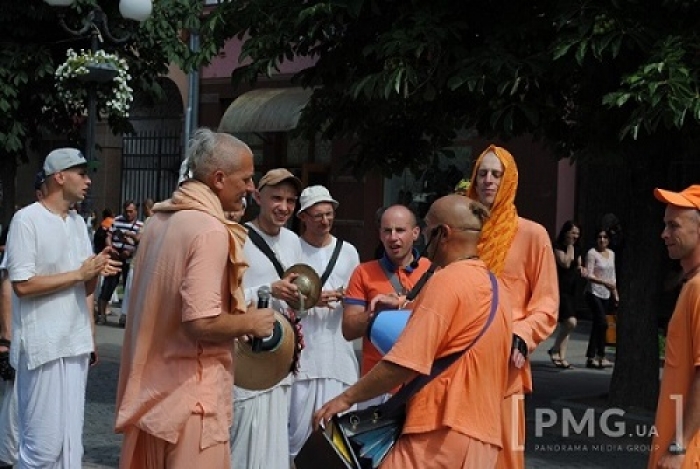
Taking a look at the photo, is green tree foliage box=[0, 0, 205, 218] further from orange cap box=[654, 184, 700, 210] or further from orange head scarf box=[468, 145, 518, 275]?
orange cap box=[654, 184, 700, 210]

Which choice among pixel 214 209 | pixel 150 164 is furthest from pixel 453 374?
pixel 150 164

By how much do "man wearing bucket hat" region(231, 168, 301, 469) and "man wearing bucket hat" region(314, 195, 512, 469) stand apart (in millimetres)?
1892

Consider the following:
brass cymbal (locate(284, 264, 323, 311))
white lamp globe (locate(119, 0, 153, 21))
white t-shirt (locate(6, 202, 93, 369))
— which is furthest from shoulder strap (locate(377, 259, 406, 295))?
white lamp globe (locate(119, 0, 153, 21))

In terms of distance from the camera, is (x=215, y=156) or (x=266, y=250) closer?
(x=215, y=156)

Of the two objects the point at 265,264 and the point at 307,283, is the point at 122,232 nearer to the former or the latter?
the point at 265,264

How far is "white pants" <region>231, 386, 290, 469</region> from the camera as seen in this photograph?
6.75m

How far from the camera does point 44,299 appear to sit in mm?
7238

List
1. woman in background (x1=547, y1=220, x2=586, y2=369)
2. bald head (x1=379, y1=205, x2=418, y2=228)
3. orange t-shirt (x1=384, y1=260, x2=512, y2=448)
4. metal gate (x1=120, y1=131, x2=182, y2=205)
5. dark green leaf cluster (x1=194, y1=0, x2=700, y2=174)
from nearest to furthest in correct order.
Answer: orange t-shirt (x1=384, y1=260, x2=512, y2=448) → bald head (x1=379, y1=205, x2=418, y2=228) → dark green leaf cluster (x1=194, y1=0, x2=700, y2=174) → woman in background (x1=547, y1=220, x2=586, y2=369) → metal gate (x1=120, y1=131, x2=182, y2=205)

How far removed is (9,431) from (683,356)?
459 centimetres

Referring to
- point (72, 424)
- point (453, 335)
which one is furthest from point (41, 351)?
point (453, 335)

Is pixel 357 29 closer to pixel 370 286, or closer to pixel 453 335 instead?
pixel 370 286

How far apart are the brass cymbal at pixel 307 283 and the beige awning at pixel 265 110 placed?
55.2ft

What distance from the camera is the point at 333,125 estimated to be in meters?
11.9

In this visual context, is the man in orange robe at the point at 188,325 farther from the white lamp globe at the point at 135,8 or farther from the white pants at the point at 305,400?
the white lamp globe at the point at 135,8
